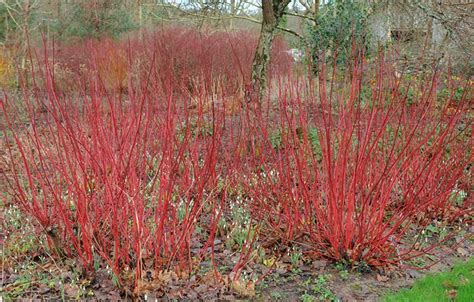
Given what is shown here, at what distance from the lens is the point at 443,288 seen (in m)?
3.14

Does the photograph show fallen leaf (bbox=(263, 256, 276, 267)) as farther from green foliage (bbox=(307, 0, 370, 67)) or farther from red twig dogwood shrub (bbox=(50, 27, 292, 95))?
green foliage (bbox=(307, 0, 370, 67))

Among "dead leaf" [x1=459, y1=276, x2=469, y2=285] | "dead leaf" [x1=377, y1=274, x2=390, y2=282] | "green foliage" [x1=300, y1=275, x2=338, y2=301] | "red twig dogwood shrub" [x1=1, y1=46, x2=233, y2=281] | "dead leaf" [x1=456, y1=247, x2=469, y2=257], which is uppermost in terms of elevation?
"red twig dogwood shrub" [x1=1, y1=46, x2=233, y2=281]

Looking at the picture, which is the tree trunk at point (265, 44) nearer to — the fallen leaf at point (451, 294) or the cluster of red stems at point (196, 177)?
the cluster of red stems at point (196, 177)

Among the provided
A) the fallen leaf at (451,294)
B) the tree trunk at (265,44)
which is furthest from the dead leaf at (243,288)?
the tree trunk at (265,44)

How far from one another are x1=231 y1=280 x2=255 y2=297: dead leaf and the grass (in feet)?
2.94

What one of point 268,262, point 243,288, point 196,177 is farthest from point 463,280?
point 196,177

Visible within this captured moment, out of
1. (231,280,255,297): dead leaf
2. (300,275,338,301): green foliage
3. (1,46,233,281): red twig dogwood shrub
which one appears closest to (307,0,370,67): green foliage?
(300,275,338,301): green foliage

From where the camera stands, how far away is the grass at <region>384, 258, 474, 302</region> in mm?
2975

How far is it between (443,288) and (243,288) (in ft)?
4.64

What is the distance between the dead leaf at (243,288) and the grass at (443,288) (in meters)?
0.89

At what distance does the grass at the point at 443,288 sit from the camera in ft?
9.76

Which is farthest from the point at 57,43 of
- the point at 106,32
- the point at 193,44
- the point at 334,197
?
the point at 334,197

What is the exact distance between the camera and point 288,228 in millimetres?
3621

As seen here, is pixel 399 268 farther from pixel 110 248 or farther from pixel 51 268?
pixel 51 268
